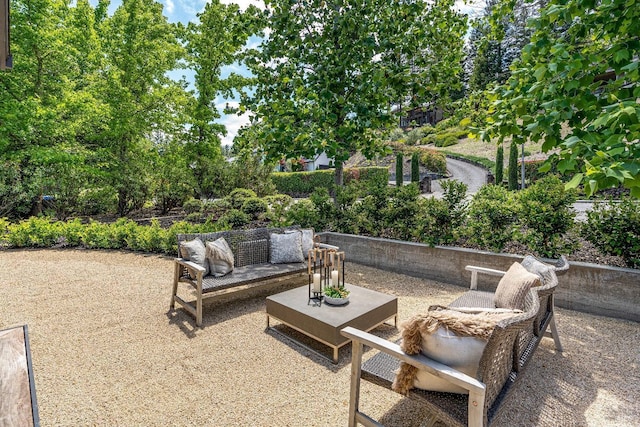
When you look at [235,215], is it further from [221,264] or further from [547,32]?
[547,32]

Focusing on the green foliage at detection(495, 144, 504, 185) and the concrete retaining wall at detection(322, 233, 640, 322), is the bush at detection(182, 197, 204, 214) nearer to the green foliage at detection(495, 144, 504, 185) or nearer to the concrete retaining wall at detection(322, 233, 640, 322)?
the concrete retaining wall at detection(322, 233, 640, 322)

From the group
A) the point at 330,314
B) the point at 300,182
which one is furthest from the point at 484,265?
the point at 300,182

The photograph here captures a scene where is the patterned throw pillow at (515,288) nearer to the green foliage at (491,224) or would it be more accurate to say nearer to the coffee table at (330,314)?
the coffee table at (330,314)

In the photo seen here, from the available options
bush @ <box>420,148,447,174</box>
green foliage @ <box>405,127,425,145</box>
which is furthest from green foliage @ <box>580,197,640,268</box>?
green foliage @ <box>405,127,425,145</box>

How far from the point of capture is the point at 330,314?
2.93 metres

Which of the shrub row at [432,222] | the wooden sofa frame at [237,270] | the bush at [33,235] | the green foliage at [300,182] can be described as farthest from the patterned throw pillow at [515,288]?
the green foliage at [300,182]

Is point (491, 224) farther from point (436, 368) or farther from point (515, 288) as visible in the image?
point (436, 368)

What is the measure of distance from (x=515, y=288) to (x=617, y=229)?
2.50 m

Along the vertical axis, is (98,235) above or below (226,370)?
above

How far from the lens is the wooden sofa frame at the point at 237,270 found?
3483mm

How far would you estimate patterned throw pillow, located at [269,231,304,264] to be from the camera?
4438 mm

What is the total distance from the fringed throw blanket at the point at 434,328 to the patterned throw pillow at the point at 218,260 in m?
2.66

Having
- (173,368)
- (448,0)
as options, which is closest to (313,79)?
(448,0)

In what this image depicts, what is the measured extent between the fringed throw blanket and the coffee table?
1112 mm
